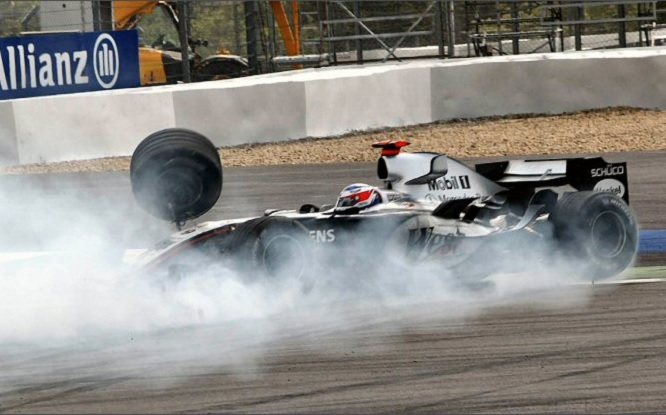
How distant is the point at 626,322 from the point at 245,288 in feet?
6.69

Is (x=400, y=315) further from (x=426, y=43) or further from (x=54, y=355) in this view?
(x=426, y=43)

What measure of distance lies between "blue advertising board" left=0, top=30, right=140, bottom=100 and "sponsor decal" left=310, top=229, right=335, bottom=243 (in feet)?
26.1

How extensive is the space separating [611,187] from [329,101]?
7698 mm

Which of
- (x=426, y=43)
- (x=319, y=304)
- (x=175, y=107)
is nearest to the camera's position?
(x=319, y=304)

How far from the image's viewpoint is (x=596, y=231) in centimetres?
730

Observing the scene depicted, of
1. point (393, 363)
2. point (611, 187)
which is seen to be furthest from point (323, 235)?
point (611, 187)

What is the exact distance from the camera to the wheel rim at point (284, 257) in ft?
22.0

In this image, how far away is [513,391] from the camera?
5.28 m

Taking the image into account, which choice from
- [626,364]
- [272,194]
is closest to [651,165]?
[272,194]

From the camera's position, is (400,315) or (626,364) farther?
(400,315)

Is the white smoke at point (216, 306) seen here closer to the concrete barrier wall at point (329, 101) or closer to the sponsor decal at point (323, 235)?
the sponsor decal at point (323, 235)

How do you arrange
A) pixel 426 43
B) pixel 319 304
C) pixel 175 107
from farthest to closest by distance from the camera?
pixel 426 43 → pixel 175 107 → pixel 319 304

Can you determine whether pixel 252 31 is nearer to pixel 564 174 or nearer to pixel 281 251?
pixel 564 174

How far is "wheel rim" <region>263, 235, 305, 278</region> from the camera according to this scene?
670 cm
